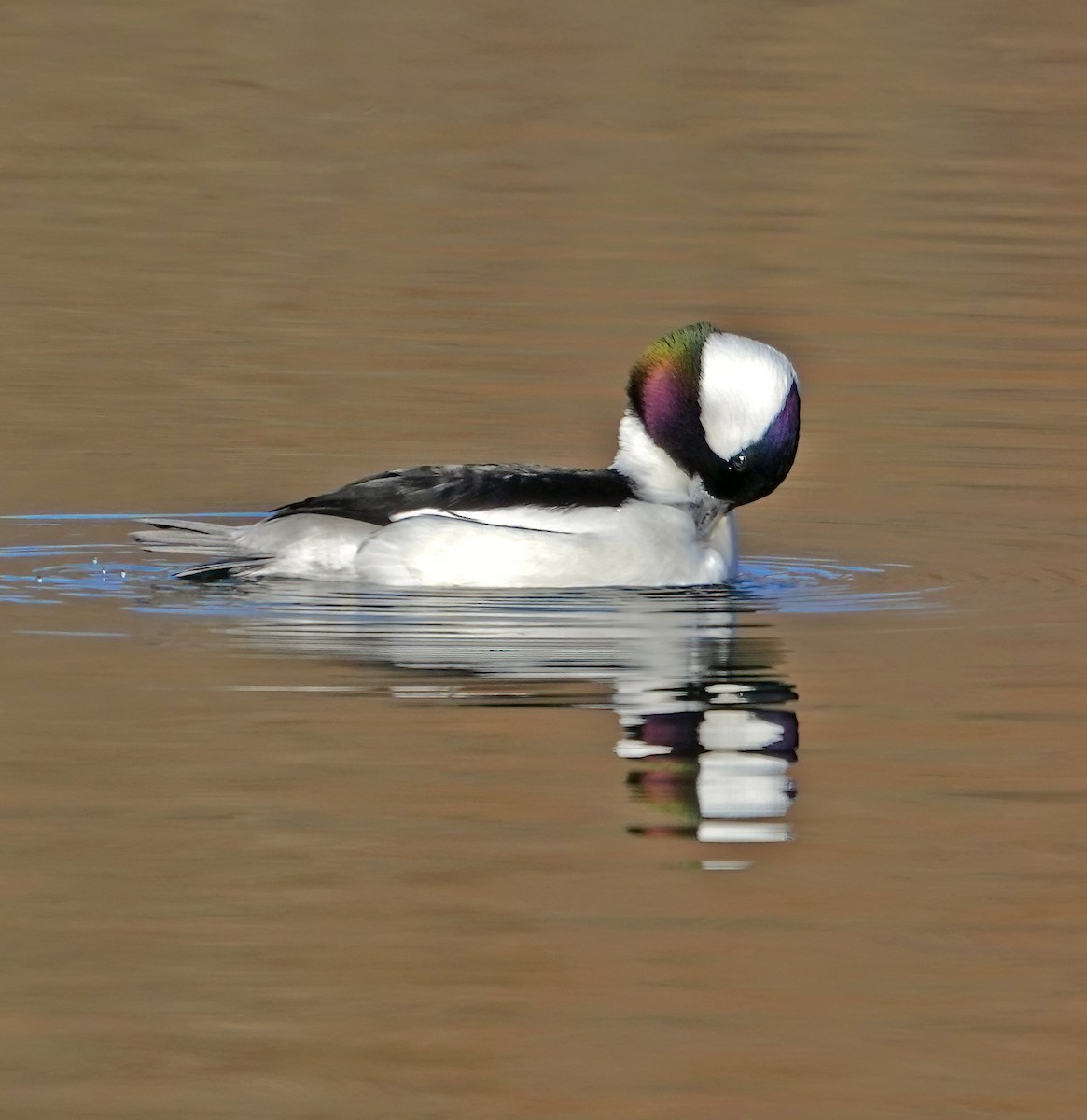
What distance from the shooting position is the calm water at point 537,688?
624 centimetres

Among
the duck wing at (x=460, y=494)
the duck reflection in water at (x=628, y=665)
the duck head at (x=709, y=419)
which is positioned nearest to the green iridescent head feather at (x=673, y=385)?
the duck head at (x=709, y=419)

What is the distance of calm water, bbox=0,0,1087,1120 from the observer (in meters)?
6.24

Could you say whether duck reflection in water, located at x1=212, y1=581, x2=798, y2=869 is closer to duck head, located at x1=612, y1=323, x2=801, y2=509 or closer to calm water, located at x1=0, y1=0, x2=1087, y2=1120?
calm water, located at x1=0, y1=0, x2=1087, y2=1120

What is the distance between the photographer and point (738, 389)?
35.6 ft

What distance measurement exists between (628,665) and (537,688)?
1.48ft

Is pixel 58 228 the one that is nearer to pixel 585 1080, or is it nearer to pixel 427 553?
pixel 427 553

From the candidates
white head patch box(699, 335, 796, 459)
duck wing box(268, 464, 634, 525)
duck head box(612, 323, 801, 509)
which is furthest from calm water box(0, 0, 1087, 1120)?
white head patch box(699, 335, 796, 459)

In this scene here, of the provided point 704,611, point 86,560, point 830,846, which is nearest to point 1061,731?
point 830,846

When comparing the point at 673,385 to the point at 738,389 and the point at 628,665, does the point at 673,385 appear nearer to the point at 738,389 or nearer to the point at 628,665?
the point at 738,389

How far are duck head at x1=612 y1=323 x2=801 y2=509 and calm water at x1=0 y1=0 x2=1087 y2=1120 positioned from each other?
0.51m

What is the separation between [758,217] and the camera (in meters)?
21.1

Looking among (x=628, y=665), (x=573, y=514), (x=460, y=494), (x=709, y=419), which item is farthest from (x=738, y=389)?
(x=628, y=665)

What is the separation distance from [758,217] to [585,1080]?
51.1 feet

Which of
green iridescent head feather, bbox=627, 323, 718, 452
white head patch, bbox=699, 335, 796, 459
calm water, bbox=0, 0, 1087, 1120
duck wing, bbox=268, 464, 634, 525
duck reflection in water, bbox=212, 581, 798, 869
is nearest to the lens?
calm water, bbox=0, 0, 1087, 1120
